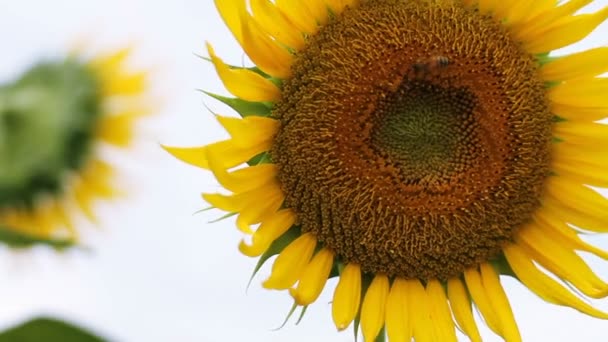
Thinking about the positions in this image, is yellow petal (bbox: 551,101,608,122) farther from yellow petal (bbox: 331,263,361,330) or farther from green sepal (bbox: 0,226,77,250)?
green sepal (bbox: 0,226,77,250)

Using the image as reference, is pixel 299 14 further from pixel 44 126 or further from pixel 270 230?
pixel 44 126

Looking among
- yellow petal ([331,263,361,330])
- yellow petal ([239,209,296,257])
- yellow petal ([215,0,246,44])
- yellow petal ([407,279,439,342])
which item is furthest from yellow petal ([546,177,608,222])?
yellow petal ([215,0,246,44])

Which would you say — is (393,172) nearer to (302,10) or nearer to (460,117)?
(460,117)

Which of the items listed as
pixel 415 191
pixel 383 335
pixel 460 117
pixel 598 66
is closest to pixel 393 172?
pixel 415 191

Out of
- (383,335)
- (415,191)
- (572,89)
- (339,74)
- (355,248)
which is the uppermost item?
(572,89)

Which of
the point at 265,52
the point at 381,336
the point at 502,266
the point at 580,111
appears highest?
the point at 580,111

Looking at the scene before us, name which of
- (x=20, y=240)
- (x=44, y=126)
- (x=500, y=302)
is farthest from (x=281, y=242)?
(x=20, y=240)
